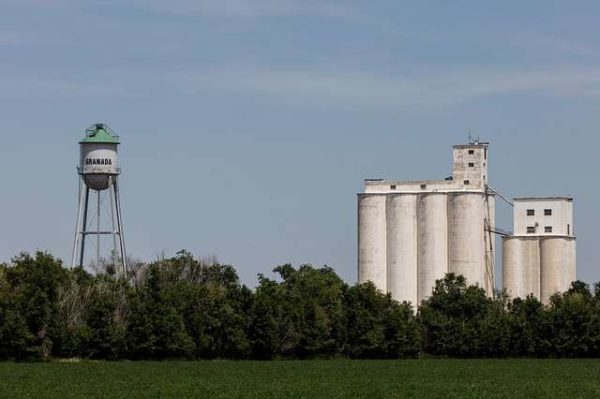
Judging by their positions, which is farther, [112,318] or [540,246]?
[540,246]

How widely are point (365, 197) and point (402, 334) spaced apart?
24.4 m

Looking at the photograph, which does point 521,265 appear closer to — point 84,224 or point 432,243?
point 432,243

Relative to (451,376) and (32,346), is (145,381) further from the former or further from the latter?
(32,346)

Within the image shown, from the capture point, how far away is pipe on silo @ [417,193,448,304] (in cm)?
12681

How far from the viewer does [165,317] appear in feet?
324

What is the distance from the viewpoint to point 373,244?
5074 inches

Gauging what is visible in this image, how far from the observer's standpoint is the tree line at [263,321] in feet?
316

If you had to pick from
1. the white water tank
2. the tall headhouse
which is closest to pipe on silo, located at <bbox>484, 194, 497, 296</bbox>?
the tall headhouse

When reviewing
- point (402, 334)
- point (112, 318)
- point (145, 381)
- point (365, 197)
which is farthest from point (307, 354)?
point (145, 381)

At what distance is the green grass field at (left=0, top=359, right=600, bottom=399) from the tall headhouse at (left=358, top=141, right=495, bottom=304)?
117 ft

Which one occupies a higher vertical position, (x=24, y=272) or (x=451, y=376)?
(x=24, y=272)

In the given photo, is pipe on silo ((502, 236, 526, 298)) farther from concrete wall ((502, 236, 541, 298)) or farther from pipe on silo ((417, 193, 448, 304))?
pipe on silo ((417, 193, 448, 304))

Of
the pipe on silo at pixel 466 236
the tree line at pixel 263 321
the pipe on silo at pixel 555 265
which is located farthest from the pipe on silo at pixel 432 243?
the pipe on silo at pixel 555 265

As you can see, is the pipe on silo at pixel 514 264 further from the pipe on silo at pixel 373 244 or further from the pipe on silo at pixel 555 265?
the pipe on silo at pixel 373 244
